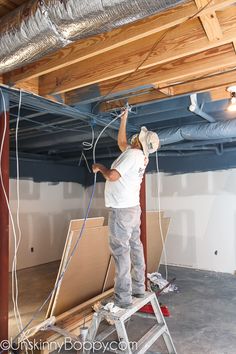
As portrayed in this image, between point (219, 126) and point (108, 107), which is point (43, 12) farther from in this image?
point (219, 126)

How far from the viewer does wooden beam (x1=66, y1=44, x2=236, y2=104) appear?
196 centimetres

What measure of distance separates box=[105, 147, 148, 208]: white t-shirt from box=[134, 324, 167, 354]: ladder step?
98 cm

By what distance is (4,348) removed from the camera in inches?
81.1

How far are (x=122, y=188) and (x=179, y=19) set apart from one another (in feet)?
4.01

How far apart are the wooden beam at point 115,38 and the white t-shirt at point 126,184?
31.6 inches

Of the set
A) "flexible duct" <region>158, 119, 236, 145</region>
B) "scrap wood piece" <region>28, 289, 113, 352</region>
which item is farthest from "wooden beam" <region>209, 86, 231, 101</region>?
"scrap wood piece" <region>28, 289, 113, 352</region>

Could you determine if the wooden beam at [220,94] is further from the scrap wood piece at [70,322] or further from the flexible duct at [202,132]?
the scrap wood piece at [70,322]

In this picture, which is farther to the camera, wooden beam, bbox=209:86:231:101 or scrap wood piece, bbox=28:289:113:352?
wooden beam, bbox=209:86:231:101

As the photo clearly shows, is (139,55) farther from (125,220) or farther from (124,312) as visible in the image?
(124,312)

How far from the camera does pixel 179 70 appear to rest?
212cm

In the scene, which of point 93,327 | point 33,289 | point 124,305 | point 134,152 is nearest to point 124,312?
point 124,305

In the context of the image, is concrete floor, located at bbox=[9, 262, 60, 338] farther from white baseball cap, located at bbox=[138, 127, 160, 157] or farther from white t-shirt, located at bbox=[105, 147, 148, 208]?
white baseball cap, located at bbox=[138, 127, 160, 157]

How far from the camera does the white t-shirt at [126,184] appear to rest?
7.23ft

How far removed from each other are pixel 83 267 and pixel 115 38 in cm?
236
